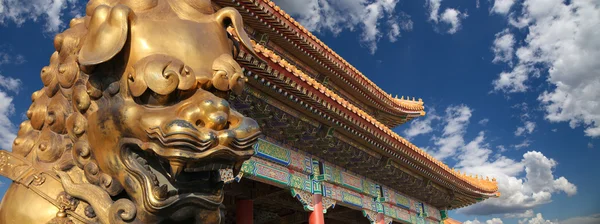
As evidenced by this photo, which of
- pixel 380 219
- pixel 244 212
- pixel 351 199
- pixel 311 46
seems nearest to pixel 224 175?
pixel 244 212

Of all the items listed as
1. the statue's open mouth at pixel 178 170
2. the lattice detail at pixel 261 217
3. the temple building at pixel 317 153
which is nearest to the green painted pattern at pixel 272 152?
the temple building at pixel 317 153

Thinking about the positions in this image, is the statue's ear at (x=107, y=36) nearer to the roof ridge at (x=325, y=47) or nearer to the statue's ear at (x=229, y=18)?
the statue's ear at (x=229, y=18)

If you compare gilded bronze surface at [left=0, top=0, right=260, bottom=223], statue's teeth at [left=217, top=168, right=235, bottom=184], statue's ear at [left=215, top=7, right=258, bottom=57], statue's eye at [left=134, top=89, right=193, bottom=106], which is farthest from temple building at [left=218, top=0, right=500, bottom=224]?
statue's eye at [left=134, top=89, right=193, bottom=106]

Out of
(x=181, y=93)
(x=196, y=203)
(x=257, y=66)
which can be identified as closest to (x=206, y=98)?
(x=181, y=93)

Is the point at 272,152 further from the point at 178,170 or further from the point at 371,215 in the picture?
the point at 178,170

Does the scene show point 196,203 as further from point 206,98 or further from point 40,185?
point 40,185

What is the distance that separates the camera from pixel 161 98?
1.53 m

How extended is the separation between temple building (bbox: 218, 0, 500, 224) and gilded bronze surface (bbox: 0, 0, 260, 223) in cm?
300

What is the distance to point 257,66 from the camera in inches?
203

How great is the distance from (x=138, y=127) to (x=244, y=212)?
20.6 feet

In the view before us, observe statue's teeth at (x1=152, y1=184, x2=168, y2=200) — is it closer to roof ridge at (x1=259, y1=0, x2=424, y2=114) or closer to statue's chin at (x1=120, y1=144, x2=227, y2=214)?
statue's chin at (x1=120, y1=144, x2=227, y2=214)

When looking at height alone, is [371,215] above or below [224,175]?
above

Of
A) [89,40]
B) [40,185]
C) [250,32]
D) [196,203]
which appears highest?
[250,32]

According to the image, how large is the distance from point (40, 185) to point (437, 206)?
12302mm
